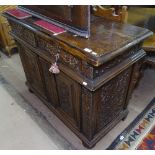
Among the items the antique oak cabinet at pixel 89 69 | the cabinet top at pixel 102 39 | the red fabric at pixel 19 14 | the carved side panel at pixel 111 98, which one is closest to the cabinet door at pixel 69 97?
the antique oak cabinet at pixel 89 69

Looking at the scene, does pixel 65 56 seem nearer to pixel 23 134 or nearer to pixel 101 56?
pixel 101 56

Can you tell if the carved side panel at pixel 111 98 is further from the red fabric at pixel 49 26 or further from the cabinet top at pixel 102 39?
the red fabric at pixel 49 26

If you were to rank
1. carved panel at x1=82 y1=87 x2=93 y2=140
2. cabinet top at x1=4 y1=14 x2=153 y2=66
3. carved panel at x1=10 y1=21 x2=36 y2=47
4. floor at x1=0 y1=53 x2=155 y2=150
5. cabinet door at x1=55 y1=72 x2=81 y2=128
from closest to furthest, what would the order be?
cabinet top at x1=4 y1=14 x2=153 y2=66 < carved panel at x1=82 y1=87 x2=93 y2=140 < cabinet door at x1=55 y1=72 x2=81 y2=128 < carved panel at x1=10 y1=21 x2=36 y2=47 < floor at x1=0 y1=53 x2=155 y2=150

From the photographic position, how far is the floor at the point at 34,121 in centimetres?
147

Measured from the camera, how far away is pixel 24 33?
1.42 m

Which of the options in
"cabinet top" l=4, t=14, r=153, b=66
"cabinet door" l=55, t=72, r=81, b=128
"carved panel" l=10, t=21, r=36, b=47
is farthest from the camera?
"carved panel" l=10, t=21, r=36, b=47

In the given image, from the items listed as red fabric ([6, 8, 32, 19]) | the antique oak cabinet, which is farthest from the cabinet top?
red fabric ([6, 8, 32, 19])

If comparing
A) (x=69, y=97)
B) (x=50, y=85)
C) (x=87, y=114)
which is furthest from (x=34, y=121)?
(x=87, y=114)

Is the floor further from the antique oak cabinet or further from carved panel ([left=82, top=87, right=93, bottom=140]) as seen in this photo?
carved panel ([left=82, top=87, right=93, bottom=140])

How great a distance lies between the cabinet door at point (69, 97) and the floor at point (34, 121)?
0.64ft

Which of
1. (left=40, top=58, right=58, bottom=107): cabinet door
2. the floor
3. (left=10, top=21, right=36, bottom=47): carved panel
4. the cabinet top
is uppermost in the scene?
the cabinet top

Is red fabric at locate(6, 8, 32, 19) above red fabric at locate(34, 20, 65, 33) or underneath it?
above

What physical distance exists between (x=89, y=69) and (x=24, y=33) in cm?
75

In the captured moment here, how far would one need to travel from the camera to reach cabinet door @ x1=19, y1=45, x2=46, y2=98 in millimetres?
1499
